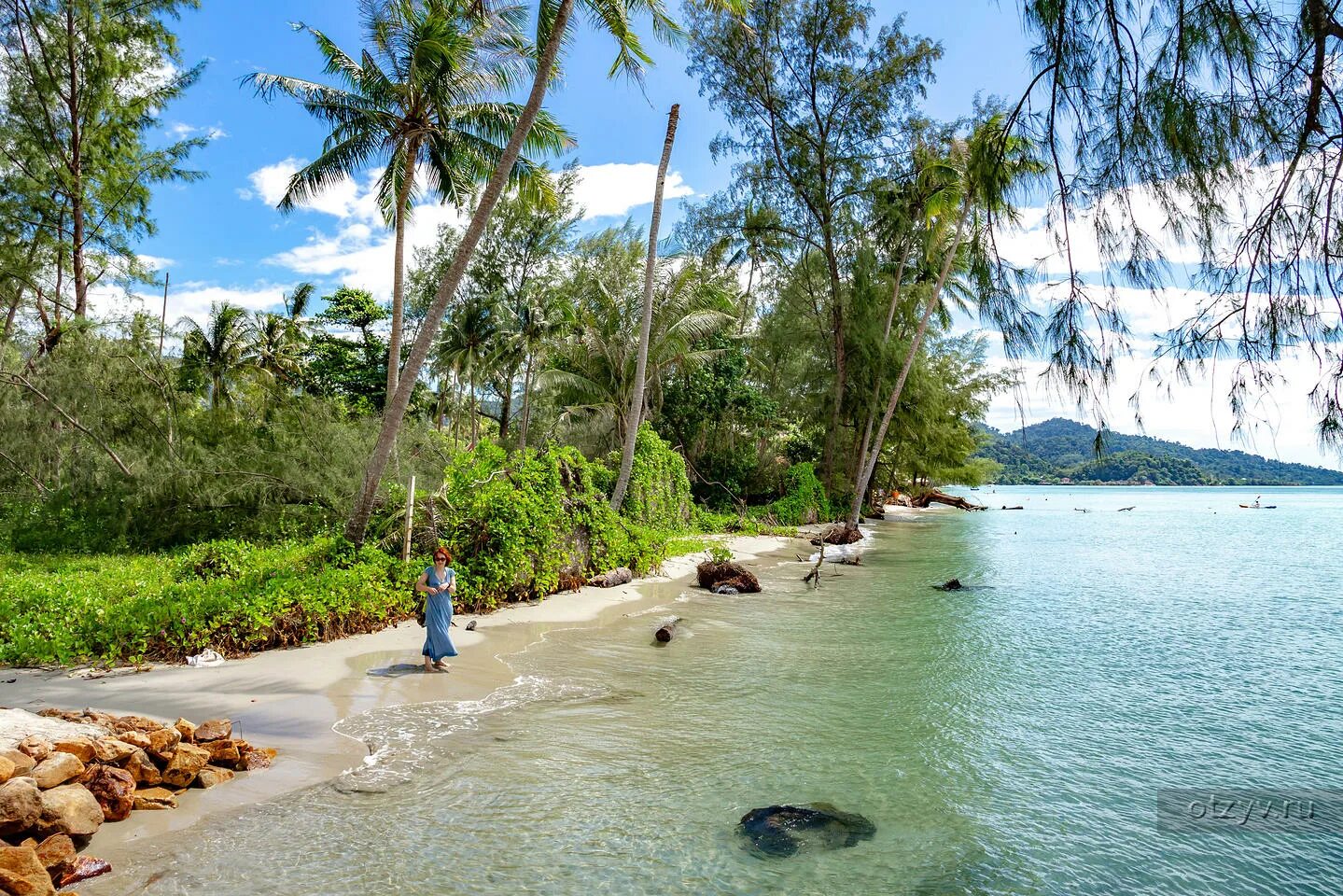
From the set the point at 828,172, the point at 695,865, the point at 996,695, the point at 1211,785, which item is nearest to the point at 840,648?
the point at 996,695

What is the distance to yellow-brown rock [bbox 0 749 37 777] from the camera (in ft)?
13.4

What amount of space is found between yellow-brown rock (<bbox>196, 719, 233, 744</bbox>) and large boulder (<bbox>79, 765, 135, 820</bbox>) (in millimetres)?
791

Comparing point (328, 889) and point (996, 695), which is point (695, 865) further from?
point (996, 695)

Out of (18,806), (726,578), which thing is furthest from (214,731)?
(726,578)

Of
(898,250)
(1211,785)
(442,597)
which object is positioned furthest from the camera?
(898,250)

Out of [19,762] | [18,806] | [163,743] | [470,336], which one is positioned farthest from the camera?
[470,336]

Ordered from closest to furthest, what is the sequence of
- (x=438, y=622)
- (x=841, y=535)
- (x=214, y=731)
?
(x=214, y=731) < (x=438, y=622) < (x=841, y=535)

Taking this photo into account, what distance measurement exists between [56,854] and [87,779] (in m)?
0.78

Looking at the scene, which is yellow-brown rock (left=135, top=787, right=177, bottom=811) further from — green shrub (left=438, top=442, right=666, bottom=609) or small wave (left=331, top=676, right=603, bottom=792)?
green shrub (left=438, top=442, right=666, bottom=609)

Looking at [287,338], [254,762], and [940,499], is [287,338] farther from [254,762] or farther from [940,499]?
[940,499]

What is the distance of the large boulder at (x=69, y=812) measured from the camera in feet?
12.6

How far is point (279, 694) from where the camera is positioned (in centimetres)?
671

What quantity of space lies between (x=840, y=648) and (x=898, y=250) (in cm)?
2370

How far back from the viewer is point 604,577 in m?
13.8
